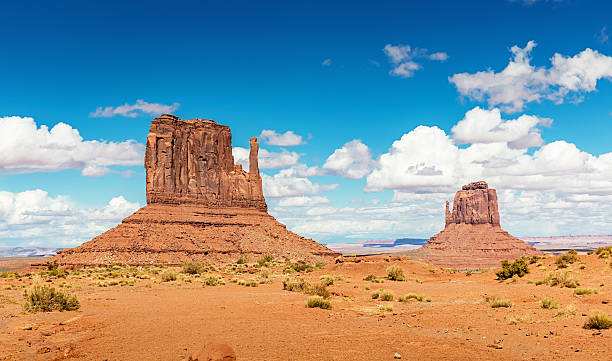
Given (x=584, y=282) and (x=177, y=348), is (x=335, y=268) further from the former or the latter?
(x=177, y=348)

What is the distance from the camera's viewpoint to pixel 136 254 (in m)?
79.6

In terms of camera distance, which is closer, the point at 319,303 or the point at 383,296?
the point at 319,303

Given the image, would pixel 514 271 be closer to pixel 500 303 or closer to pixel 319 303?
pixel 500 303

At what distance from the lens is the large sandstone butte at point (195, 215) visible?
3216 inches

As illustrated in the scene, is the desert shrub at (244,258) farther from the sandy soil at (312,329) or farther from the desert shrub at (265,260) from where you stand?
the sandy soil at (312,329)

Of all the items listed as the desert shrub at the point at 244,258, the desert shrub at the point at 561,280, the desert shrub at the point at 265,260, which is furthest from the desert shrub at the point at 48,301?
the desert shrub at the point at 244,258

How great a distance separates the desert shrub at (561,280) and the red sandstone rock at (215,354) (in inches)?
906

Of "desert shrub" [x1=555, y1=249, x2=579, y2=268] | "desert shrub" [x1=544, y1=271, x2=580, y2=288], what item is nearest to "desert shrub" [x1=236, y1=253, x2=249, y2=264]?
"desert shrub" [x1=555, y1=249, x2=579, y2=268]

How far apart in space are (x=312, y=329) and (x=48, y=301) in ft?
43.8

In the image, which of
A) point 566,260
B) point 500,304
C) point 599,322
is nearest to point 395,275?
point 566,260

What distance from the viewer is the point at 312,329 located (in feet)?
54.7

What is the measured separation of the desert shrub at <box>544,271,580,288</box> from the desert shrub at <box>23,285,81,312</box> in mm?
26099

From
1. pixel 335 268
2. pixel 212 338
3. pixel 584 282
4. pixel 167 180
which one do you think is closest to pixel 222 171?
pixel 167 180

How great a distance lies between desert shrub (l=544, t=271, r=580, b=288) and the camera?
27.0 metres
